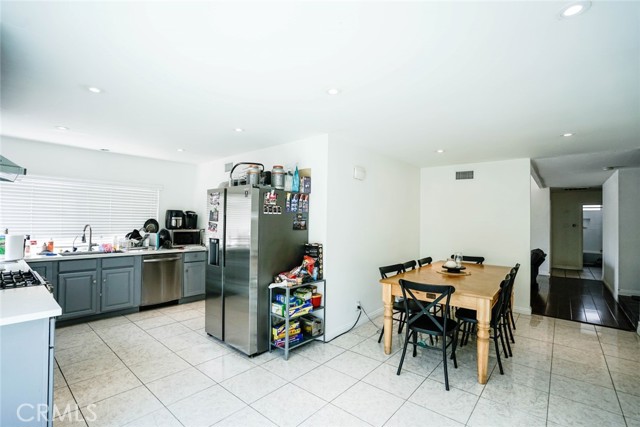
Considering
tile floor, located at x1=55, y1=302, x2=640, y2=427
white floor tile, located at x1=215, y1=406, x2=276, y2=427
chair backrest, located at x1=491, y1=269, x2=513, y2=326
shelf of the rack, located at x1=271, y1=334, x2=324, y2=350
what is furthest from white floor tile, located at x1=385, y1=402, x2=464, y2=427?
shelf of the rack, located at x1=271, y1=334, x2=324, y2=350

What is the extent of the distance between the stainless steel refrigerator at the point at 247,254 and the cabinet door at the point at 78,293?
1744 millimetres

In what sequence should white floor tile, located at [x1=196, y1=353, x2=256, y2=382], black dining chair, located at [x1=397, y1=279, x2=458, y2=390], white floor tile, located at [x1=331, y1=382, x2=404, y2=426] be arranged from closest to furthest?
white floor tile, located at [x1=331, y1=382, x2=404, y2=426]
black dining chair, located at [x1=397, y1=279, x2=458, y2=390]
white floor tile, located at [x1=196, y1=353, x2=256, y2=382]

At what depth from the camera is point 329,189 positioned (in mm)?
3514

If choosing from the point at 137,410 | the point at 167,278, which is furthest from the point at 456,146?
the point at 167,278

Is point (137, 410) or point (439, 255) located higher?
point (439, 255)

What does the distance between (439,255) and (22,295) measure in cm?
547

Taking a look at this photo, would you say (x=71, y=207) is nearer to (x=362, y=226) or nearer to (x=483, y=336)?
(x=362, y=226)

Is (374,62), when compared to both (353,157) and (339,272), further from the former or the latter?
(339,272)

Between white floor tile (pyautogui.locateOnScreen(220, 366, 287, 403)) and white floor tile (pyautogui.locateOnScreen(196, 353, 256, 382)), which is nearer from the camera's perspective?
white floor tile (pyautogui.locateOnScreen(220, 366, 287, 403))

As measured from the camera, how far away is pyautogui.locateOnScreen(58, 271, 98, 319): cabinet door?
3.76 m

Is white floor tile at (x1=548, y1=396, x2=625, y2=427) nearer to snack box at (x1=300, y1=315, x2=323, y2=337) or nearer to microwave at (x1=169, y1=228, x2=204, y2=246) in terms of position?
snack box at (x1=300, y1=315, x2=323, y2=337)

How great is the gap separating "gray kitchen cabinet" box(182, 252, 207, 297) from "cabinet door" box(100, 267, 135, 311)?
773 millimetres

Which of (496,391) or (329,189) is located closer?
(496,391)

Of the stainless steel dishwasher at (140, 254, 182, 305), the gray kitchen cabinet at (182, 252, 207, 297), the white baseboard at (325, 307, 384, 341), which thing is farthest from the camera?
the gray kitchen cabinet at (182, 252, 207, 297)
